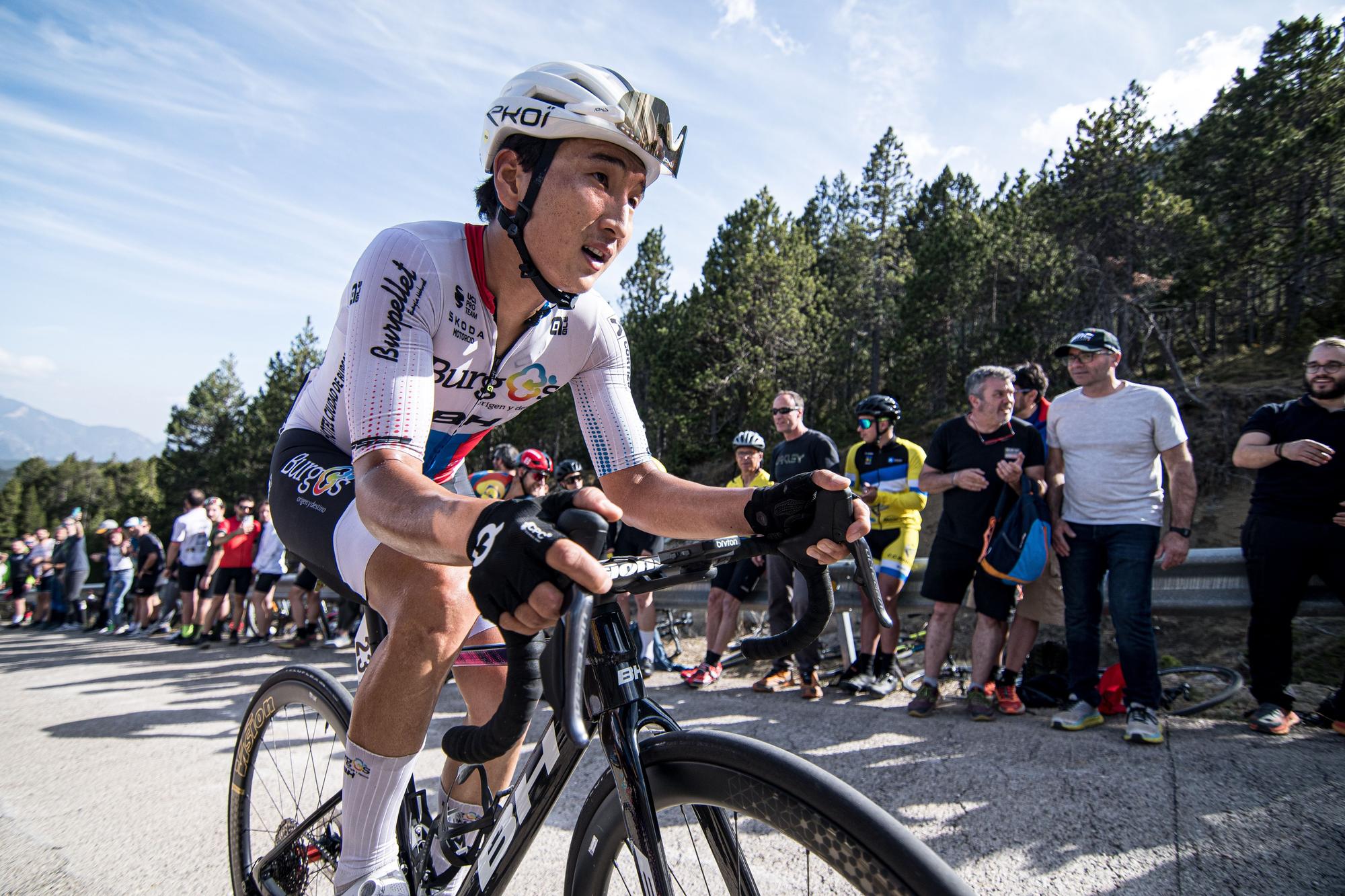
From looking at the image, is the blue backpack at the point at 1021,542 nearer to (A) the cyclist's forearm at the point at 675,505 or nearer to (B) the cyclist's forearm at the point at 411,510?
(A) the cyclist's forearm at the point at 675,505

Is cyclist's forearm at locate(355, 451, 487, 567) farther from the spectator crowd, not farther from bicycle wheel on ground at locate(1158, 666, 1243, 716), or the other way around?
bicycle wheel on ground at locate(1158, 666, 1243, 716)

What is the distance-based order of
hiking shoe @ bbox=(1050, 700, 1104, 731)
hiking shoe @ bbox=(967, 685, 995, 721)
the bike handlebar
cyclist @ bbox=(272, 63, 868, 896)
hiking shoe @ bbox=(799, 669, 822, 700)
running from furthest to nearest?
hiking shoe @ bbox=(799, 669, 822, 700) → hiking shoe @ bbox=(967, 685, 995, 721) → hiking shoe @ bbox=(1050, 700, 1104, 731) → cyclist @ bbox=(272, 63, 868, 896) → the bike handlebar

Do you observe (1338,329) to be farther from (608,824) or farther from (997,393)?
(608,824)

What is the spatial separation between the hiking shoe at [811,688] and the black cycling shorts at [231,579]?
8.56 metres

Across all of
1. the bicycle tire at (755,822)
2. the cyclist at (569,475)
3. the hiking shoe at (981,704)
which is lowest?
the hiking shoe at (981,704)

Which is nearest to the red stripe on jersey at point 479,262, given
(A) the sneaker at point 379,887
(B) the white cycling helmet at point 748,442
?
(A) the sneaker at point 379,887

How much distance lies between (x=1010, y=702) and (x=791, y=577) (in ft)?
5.76

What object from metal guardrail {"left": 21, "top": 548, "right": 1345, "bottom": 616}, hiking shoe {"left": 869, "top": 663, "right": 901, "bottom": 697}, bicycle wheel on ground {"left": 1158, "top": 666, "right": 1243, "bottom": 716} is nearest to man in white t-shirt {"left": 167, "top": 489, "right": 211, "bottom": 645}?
metal guardrail {"left": 21, "top": 548, "right": 1345, "bottom": 616}

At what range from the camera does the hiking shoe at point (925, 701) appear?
456 cm

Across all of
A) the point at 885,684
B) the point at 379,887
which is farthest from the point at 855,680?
the point at 379,887

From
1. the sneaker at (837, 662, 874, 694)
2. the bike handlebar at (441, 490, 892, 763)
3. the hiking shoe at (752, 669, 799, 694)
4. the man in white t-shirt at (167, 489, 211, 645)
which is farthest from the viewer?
the man in white t-shirt at (167, 489, 211, 645)

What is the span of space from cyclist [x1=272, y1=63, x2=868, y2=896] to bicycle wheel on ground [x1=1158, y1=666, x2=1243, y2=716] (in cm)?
381

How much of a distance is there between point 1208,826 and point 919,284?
3781cm

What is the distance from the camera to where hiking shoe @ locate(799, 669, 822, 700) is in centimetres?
512
